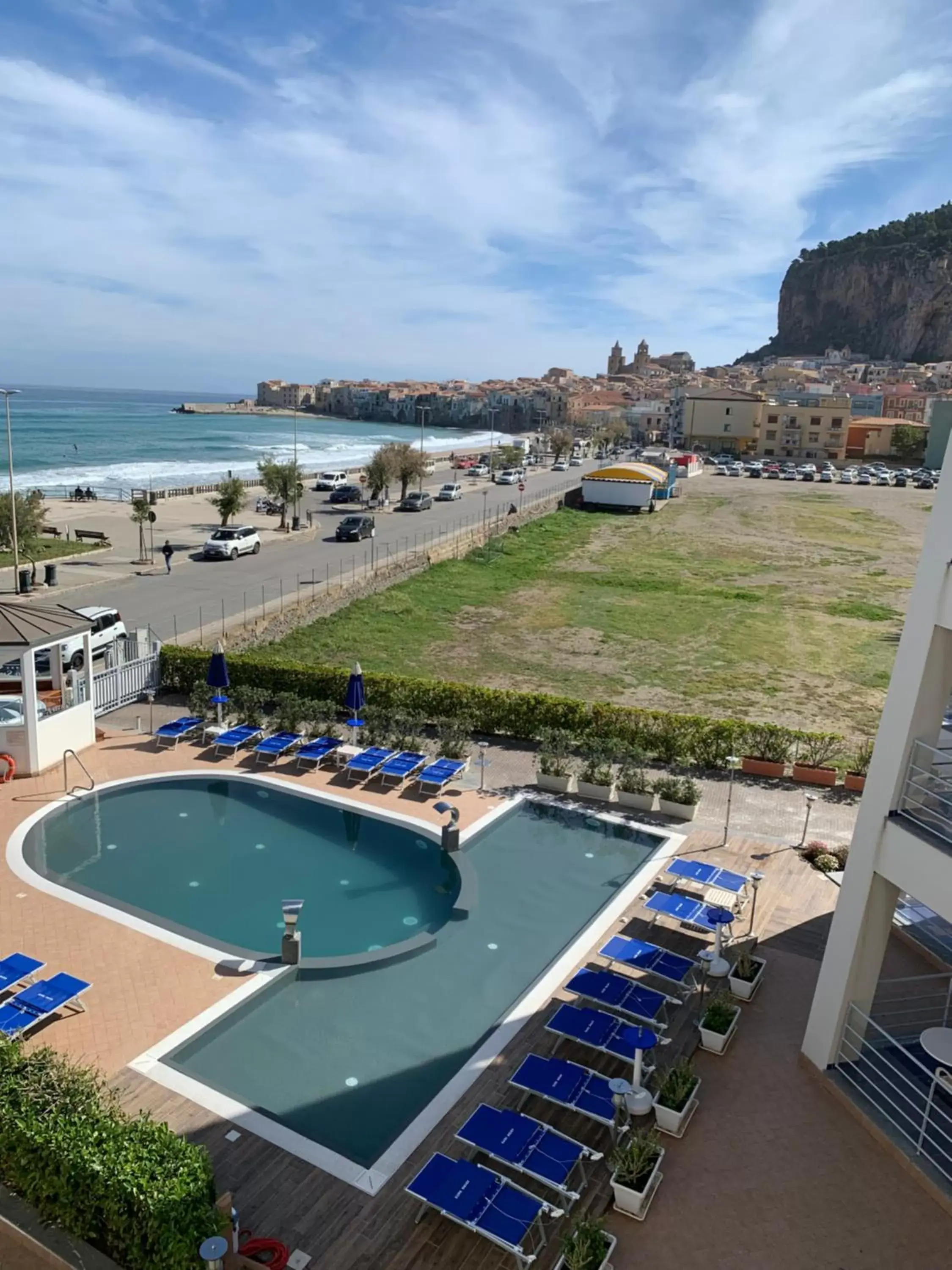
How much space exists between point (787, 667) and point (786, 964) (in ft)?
47.0

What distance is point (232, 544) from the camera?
116 ft

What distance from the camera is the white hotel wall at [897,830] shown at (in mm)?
7359

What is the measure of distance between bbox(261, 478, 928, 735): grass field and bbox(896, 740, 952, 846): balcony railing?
1191 centimetres

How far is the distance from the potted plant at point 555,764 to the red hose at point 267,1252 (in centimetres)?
976

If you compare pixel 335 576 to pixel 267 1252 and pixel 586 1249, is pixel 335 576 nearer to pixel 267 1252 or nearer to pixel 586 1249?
pixel 267 1252

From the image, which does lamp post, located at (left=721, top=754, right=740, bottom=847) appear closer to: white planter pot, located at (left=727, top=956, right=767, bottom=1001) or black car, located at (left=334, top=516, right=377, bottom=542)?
white planter pot, located at (left=727, top=956, right=767, bottom=1001)

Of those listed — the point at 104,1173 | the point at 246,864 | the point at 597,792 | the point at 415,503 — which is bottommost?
the point at 246,864

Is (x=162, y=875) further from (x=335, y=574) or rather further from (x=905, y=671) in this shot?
(x=335, y=574)

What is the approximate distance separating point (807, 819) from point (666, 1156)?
741 cm

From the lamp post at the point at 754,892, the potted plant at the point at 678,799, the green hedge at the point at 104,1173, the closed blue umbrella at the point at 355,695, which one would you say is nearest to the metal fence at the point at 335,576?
the closed blue umbrella at the point at 355,695

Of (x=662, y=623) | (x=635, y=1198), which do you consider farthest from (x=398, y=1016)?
(x=662, y=623)

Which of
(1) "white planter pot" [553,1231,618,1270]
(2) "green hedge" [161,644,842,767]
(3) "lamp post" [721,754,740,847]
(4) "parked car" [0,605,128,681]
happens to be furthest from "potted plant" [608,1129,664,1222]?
(4) "parked car" [0,605,128,681]

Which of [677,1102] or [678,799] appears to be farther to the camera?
[678,799]

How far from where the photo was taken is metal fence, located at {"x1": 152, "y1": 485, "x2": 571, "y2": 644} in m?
24.9
